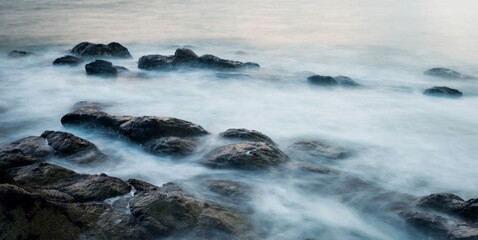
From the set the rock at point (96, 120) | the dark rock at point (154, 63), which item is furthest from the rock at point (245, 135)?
the dark rock at point (154, 63)

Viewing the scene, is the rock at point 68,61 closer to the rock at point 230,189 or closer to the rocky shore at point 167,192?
the rocky shore at point 167,192

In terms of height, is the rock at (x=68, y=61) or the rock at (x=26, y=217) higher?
the rock at (x=68, y=61)

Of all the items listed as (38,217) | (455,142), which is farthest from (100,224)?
(455,142)

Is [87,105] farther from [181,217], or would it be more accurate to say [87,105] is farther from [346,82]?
[346,82]

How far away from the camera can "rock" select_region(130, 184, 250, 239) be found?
3.29 metres

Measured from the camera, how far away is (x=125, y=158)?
5340 mm

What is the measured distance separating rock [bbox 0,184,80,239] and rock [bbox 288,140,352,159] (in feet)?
11.4

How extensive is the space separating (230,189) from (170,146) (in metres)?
1.25

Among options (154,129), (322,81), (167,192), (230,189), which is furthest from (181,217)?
(322,81)

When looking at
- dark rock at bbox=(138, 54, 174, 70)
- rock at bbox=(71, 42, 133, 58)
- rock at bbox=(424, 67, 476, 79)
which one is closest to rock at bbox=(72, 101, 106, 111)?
dark rock at bbox=(138, 54, 174, 70)

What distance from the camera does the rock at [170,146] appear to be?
5.23 meters

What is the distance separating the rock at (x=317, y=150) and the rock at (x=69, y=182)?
2.67m

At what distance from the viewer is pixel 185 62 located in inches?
432

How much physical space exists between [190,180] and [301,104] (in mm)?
4308
